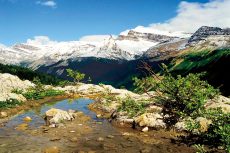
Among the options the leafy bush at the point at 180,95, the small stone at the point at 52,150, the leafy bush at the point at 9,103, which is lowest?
the small stone at the point at 52,150

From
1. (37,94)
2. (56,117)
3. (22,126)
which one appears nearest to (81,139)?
(22,126)

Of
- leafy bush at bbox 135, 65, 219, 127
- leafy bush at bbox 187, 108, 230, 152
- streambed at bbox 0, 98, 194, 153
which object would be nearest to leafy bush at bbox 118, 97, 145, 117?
leafy bush at bbox 135, 65, 219, 127

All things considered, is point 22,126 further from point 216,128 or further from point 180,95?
point 216,128

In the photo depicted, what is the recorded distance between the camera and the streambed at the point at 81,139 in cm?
3200

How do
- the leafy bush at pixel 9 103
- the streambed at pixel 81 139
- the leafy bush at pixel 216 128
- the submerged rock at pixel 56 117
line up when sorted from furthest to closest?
the leafy bush at pixel 9 103, the submerged rock at pixel 56 117, the streambed at pixel 81 139, the leafy bush at pixel 216 128

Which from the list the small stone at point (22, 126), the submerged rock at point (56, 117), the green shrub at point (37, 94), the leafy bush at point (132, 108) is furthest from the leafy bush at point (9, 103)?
the leafy bush at point (132, 108)

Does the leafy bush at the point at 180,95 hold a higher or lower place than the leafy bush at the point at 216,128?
higher

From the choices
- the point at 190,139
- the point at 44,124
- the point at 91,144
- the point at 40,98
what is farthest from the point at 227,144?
the point at 40,98

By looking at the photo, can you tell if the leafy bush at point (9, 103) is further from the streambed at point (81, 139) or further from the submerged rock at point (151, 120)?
the submerged rock at point (151, 120)

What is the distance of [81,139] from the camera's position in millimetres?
36000

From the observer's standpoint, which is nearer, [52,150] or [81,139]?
[52,150]

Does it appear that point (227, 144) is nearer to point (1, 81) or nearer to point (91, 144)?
point (91, 144)

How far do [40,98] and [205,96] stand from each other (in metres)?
53.5

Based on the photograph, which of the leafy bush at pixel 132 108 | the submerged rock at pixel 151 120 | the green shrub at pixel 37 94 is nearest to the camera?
the submerged rock at pixel 151 120
